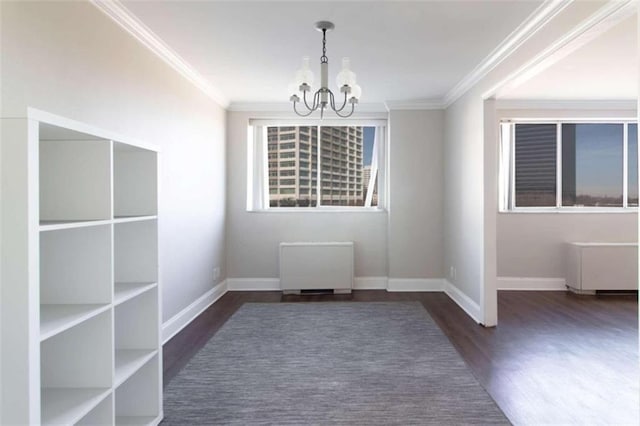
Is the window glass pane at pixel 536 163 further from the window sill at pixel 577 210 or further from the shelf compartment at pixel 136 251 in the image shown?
the shelf compartment at pixel 136 251

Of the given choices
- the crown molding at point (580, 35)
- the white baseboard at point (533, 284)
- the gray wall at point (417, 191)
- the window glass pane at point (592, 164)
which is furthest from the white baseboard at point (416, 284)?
the crown molding at point (580, 35)

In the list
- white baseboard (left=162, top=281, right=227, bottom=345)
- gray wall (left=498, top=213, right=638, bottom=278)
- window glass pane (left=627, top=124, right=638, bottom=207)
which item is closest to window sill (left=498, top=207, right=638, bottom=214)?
gray wall (left=498, top=213, right=638, bottom=278)

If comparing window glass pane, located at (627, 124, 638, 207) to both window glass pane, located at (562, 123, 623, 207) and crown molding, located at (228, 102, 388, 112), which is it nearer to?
window glass pane, located at (562, 123, 623, 207)

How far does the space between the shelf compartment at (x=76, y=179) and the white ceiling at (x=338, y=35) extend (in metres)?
1.42

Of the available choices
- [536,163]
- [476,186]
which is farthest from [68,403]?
[536,163]

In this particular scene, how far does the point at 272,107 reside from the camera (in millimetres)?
5230

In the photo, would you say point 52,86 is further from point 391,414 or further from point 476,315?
point 476,315

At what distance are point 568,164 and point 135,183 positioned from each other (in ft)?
18.2

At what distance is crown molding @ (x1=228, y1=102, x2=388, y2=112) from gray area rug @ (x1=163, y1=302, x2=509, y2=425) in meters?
2.81

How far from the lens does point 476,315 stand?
3.94 m

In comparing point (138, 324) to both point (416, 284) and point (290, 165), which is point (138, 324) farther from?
point (416, 284)

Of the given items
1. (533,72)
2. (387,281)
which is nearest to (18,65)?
(533,72)

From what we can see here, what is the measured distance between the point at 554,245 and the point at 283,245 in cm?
368

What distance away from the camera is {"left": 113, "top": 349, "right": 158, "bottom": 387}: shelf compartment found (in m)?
1.76
